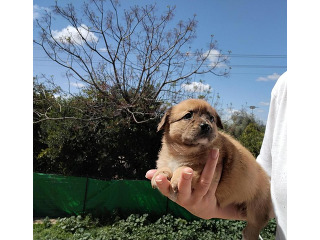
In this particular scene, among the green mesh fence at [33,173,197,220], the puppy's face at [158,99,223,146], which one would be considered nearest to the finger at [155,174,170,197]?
the puppy's face at [158,99,223,146]

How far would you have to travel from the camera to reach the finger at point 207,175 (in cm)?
145

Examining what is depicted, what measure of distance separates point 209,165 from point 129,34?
5.95 m

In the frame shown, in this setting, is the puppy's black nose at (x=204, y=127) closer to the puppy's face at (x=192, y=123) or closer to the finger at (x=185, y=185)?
the puppy's face at (x=192, y=123)

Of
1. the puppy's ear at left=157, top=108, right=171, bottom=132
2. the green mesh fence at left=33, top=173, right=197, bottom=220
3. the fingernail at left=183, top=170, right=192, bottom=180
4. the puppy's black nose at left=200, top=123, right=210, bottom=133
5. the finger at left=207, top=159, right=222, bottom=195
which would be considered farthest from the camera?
the green mesh fence at left=33, top=173, right=197, bottom=220

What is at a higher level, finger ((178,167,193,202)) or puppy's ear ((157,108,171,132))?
puppy's ear ((157,108,171,132))

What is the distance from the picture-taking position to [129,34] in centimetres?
685

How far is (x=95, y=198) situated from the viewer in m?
7.52

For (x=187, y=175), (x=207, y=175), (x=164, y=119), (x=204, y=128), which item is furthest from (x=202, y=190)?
(x=164, y=119)

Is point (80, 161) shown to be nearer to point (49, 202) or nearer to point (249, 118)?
point (49, 202)

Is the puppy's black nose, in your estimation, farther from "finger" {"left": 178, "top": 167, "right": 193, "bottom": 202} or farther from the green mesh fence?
the green mesh fence

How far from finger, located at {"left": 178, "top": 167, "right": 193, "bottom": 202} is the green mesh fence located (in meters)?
5.60

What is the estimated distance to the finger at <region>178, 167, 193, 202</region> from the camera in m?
1.37

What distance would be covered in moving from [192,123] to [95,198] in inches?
257

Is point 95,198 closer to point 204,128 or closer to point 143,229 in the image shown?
point 143,229
